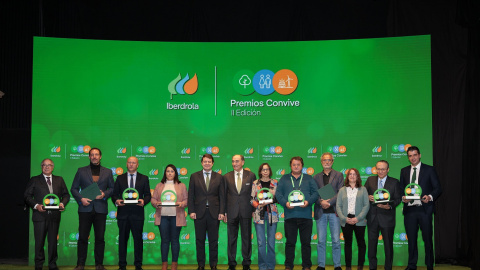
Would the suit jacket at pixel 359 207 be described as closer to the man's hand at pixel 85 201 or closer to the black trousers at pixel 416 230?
the black trousers at pixel 416 230

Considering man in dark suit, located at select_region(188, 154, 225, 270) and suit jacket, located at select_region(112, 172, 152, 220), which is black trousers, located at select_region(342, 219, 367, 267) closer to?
man in dark suit, located at select_region(188, 154, 225, 270)

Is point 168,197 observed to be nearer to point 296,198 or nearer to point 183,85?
point 296,198

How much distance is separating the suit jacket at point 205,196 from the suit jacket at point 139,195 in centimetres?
62

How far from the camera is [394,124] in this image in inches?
315

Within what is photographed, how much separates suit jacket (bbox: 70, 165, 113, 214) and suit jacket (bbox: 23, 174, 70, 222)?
204 mm

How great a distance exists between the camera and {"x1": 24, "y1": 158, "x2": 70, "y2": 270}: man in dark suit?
280 inches

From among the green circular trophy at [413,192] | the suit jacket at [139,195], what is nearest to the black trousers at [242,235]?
the suit jacket at [139,195]

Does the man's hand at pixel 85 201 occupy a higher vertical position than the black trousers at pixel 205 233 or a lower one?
higher

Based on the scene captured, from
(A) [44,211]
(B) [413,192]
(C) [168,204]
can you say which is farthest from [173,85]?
(B) [413,192]

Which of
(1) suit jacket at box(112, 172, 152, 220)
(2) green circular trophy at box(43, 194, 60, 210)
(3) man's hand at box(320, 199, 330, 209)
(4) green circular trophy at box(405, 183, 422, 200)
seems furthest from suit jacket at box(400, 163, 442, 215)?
(2) green circular trophy at box(43, 194, 60, 210)

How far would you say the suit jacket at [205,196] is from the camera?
7016 millimetres

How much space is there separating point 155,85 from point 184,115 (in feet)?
2.17

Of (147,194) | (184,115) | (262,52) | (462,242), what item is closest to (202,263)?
(147,194)

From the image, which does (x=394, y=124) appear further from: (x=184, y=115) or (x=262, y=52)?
(x=184, y=115)
